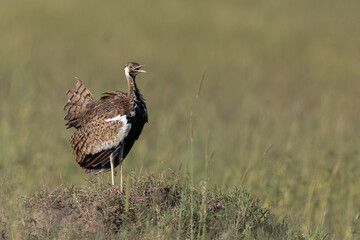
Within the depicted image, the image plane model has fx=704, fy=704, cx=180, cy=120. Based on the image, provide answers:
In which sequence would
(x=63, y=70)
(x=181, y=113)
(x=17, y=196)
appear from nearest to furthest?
(x=17, y=196) < (x=181, y=113) < (x=63, y=70)

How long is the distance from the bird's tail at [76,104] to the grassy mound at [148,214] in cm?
100

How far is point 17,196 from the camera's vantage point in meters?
6.60

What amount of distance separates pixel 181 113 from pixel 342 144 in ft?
10.1

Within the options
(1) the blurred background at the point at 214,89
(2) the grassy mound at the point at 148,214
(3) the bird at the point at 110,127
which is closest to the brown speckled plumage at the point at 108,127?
(3) the bird at the point at 110,127

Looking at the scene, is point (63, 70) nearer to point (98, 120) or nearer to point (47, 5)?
point (47, 5)

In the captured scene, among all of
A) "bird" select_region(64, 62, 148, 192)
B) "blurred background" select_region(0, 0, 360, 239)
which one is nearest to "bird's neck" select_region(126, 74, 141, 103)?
"bird" select_region(64, 62, 148, 192)

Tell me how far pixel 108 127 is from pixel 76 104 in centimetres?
86

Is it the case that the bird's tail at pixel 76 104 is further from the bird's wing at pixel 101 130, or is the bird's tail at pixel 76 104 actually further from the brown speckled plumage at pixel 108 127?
the bird's wing at pixel 101 130

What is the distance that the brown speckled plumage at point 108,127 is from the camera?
643cm

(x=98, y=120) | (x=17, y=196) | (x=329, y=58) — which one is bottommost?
(x=329, y=58)

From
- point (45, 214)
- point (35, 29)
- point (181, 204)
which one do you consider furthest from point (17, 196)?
point (35, 29)

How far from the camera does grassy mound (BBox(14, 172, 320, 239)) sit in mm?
5676

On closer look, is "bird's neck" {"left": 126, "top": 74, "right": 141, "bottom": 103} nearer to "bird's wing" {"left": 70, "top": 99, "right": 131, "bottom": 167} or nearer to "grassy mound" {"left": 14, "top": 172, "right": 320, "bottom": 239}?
"bird's wing" {"left": 70, "top": 99, "right": 131, "bottom": 167}

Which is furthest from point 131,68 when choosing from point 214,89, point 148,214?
point 214,89
